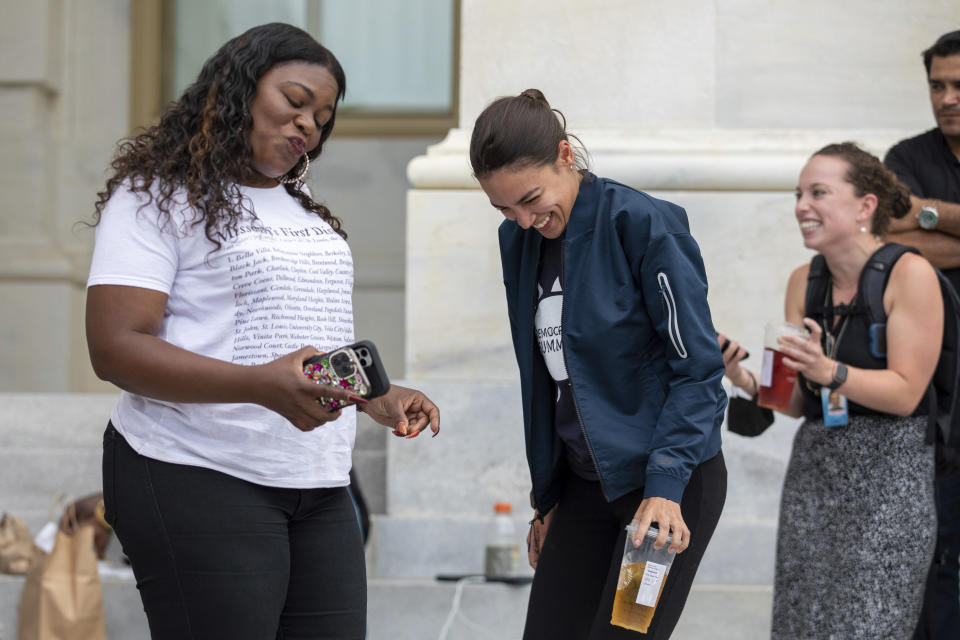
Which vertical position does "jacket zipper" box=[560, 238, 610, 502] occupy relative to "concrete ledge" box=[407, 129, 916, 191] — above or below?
below

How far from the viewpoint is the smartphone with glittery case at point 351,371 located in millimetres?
2094

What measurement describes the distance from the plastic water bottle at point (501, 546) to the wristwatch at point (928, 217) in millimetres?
1875

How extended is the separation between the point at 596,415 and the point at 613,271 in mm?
315

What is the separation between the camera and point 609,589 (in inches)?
96.4

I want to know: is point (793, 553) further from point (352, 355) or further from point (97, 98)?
point (97, 98)

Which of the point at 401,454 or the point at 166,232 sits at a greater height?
the point at 166,232

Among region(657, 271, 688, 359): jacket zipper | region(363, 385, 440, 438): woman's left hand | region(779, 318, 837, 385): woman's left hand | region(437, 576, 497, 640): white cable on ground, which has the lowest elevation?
region(437, 576, 497, 640): white cable on ground

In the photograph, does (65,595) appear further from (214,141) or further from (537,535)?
(214,141)

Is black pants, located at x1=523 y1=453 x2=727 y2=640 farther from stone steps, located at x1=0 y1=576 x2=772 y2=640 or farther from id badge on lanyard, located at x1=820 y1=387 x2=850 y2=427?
stone steps, located at x1=0 y1=576 x2=772 y2=640

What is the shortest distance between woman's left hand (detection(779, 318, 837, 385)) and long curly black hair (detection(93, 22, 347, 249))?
146 cm

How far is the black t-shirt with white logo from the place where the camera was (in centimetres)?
259

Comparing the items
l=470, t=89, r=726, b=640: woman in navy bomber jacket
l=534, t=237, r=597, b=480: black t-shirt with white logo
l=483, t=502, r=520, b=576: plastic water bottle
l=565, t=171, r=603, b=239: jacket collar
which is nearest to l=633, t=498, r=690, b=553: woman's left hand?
l=470, t=89, r=726, b=640: woman in navy bomber jacket

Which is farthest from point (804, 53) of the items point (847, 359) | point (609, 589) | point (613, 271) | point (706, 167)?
point (609, 589)

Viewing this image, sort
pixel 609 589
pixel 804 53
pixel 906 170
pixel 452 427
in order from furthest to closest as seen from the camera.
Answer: pixel 804 53 → pixel 452 427 → pixel 906 170 → pixel 609 589
